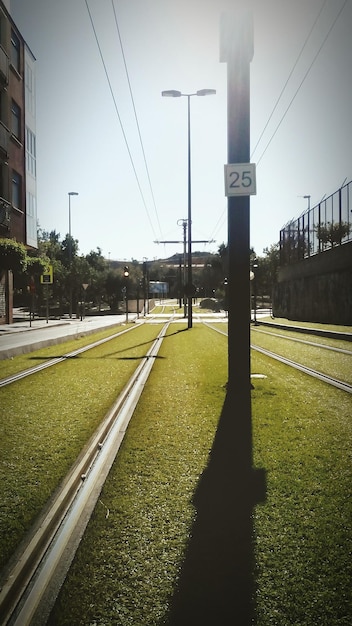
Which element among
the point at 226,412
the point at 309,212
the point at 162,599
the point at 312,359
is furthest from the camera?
the point at 309,212

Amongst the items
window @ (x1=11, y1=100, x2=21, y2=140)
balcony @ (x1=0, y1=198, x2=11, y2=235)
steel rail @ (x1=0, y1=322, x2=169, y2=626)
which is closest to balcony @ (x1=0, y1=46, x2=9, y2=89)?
window @ (x1=11, y1=100, x2=21, y2=140)

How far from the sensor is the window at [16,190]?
3207 cm

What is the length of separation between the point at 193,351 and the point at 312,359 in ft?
12.3

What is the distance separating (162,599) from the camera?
2.04 meters

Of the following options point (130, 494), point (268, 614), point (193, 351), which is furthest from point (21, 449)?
point (193, 351)

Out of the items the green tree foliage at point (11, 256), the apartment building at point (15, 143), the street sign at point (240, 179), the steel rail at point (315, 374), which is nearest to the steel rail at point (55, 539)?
the street sign at point (240, 179)

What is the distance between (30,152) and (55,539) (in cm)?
3686

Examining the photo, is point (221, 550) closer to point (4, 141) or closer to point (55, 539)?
point (55, 539)

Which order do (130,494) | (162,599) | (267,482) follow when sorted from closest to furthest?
1. (162,599)
2. (130,494)
3. (267,482)

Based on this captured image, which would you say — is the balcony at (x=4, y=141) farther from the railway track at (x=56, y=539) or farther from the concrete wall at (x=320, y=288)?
the railway track at (x=56, y=539)

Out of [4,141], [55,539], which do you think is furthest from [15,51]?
[55,539]

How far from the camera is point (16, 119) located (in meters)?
32.7

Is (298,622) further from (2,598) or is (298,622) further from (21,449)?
(21,449)

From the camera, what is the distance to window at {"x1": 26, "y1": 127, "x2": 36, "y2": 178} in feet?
114
